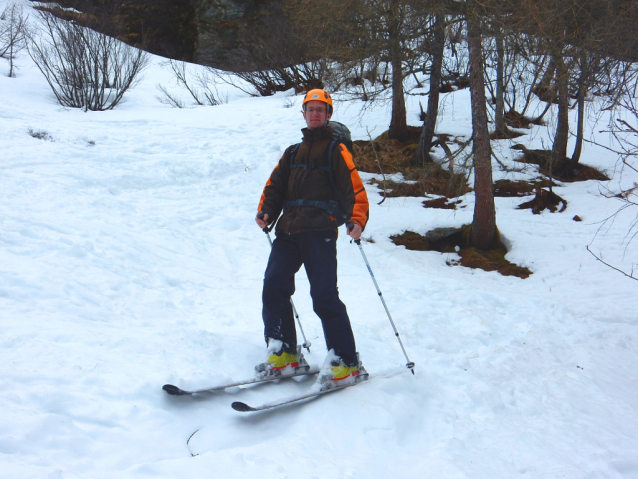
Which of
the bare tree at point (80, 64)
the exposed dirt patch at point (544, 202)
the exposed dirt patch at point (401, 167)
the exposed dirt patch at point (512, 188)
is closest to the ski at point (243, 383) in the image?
the exposed dirt patch at point (401, 167)

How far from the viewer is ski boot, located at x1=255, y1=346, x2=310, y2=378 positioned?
11.7ft

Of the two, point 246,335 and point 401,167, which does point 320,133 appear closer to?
point 246,335

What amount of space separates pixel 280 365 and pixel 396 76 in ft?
25.6

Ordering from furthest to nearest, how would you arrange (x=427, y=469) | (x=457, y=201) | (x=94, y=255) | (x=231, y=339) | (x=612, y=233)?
(x=457, y=201)
(x=612, y=233)
(x=94, y=255)
(x=231, y=339)
(x=427, y=469)

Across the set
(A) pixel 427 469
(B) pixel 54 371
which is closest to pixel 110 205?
(B) pixel 54 371

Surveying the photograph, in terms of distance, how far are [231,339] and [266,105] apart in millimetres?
12023

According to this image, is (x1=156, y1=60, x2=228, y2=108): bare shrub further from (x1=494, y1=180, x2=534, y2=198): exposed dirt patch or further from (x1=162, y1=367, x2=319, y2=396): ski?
(x1=162, y1=367, x2=319, y2=396): ski

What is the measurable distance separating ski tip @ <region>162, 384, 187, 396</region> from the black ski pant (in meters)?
0.83

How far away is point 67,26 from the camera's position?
14281 millimetres

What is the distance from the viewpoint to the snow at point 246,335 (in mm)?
2719

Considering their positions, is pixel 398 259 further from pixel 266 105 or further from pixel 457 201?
pixel 266 105

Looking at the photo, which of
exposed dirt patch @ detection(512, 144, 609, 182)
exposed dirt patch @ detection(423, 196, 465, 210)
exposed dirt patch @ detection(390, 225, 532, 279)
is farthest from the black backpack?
exposed dirt patch @ detection(512, 144, 609, 182)

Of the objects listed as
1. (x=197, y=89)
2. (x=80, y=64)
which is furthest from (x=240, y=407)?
(x=197, y=89)

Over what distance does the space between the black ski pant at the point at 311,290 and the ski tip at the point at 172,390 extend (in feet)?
2.72
